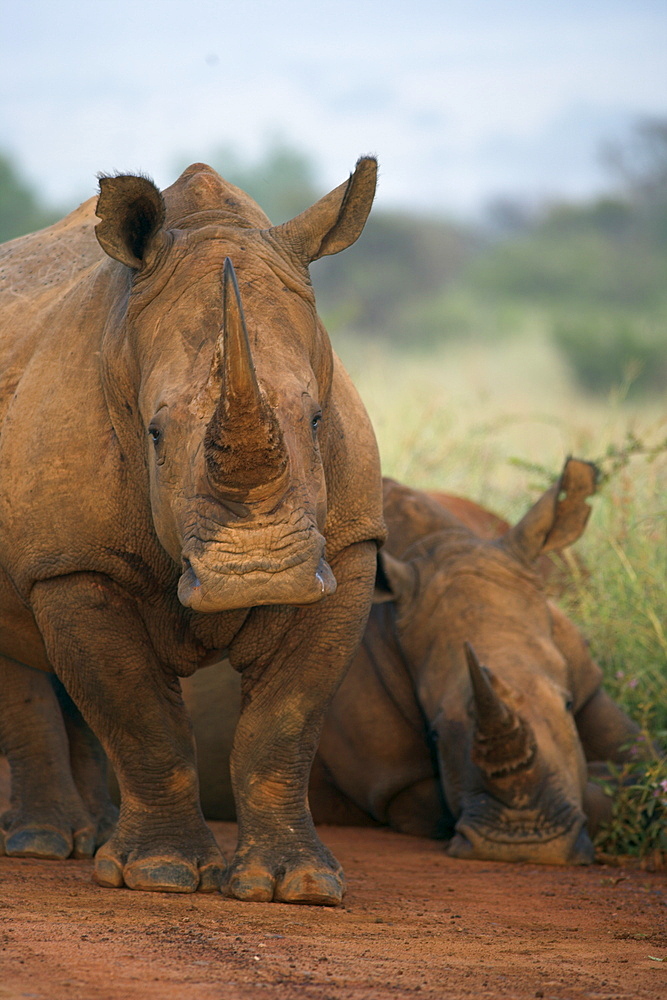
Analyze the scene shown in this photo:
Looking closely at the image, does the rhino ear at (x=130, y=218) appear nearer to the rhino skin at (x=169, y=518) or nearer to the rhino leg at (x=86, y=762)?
the rhino skin at (x=169, y=518)

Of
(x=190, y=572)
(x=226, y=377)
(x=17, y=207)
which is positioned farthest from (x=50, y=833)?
(x=17, y=207)

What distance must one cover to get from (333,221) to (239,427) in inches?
46.3

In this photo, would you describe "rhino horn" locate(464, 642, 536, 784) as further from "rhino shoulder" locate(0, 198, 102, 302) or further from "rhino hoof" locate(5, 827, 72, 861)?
"rhino shoulder" locate(0, 198, 102, 302)

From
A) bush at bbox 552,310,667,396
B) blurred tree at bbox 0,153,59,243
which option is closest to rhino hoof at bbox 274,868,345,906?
bush at bbox 552,310,667,396

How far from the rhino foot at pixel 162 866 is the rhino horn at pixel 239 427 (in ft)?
4.50

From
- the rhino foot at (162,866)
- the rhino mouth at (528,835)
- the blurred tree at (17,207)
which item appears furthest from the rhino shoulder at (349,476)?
the blurred tree at (17,207)

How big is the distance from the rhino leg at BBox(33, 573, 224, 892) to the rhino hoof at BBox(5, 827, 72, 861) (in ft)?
1.92

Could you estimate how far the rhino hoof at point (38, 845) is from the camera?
536 centimetres

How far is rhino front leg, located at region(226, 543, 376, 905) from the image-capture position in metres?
4.75

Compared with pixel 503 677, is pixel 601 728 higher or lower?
lower

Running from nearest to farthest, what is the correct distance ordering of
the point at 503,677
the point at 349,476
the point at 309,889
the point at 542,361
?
the point at 309,889
the point at 349,476
the point at 503,677
the point at 542,361

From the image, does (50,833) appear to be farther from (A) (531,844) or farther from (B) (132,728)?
(A) (531,844)

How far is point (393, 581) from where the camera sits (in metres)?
6.59

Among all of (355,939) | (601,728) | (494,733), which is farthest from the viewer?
(601,728)
